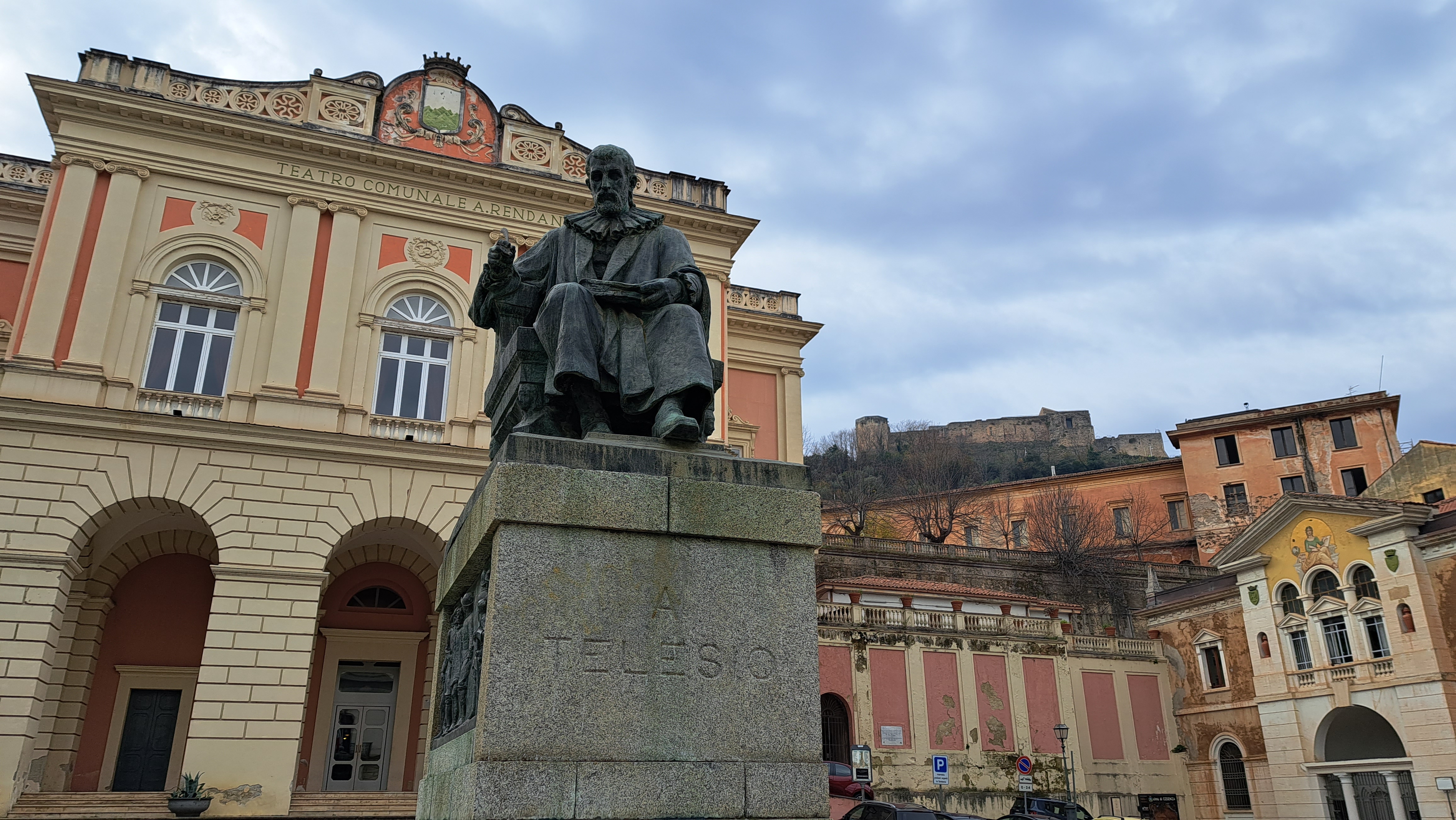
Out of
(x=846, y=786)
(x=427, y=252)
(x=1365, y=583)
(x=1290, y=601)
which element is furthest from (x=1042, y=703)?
(x=427, y=252)

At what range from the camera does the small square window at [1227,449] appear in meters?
46.6

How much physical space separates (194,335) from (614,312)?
55.3 ft

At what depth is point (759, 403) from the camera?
2730 cm

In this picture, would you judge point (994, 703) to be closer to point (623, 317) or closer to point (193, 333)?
point (193, 333)

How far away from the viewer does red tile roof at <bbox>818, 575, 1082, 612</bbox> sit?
31312mm

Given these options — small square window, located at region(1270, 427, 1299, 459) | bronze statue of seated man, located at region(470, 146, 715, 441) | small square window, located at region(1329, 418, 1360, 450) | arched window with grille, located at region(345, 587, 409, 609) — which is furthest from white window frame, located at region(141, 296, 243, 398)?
small square window, located at region(1329, 418, 1360, 450)

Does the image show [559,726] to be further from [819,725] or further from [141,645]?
[141,645]

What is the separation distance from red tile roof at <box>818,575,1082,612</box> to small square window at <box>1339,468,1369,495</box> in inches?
640

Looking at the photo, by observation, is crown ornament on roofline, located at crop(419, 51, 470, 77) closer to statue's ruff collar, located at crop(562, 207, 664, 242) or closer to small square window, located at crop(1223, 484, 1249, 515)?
statue's ruff collar, located at crop(562, 207, 664, 242)

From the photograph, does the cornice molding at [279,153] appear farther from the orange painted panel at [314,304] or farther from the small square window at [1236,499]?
the small square window at [1236,499]

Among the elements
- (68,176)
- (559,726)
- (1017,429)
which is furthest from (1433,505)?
(1017,429)

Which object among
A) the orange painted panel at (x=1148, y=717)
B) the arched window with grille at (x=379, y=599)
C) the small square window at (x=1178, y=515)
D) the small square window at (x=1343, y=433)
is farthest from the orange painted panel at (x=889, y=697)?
the small square window at (x=1343, y=433)

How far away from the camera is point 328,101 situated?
21016 millimetres

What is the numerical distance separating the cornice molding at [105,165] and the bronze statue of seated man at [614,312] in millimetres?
17329
